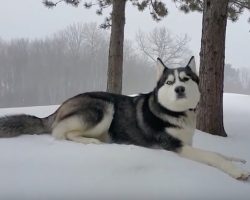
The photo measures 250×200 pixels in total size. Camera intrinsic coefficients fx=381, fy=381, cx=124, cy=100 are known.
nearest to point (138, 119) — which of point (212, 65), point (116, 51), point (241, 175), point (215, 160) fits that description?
point (215, 160)

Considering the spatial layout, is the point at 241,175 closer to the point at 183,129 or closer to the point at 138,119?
the point at 183,129

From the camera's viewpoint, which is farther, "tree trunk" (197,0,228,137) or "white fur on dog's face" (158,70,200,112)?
"tree trunk" (197,0,228,137)

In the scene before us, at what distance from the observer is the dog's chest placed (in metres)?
3.52

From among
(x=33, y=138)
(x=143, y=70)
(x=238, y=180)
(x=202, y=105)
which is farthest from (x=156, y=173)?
(x=143, y=70)

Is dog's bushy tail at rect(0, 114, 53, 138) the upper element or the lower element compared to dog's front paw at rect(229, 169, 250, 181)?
upper

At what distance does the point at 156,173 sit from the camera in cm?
299

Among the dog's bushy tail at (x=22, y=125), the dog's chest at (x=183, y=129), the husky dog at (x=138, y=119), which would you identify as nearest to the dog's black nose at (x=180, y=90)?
the husky dog at (x=138, y=119)

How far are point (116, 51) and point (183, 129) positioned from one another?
5.47 metres

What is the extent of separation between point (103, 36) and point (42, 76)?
23.2 ft

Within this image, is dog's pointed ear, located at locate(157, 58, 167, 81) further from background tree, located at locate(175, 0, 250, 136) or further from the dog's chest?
background tree, located at locate(175, 0, 250, 136)

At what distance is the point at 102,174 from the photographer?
9.39ft

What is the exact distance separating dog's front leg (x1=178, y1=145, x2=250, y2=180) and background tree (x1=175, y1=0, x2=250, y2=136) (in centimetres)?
279

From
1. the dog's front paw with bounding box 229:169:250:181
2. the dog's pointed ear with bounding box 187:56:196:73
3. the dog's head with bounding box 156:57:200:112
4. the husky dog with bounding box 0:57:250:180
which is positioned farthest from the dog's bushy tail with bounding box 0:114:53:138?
the dog's front paw with bounding box 229:169:250:181

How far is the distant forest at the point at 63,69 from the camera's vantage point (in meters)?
32.7
